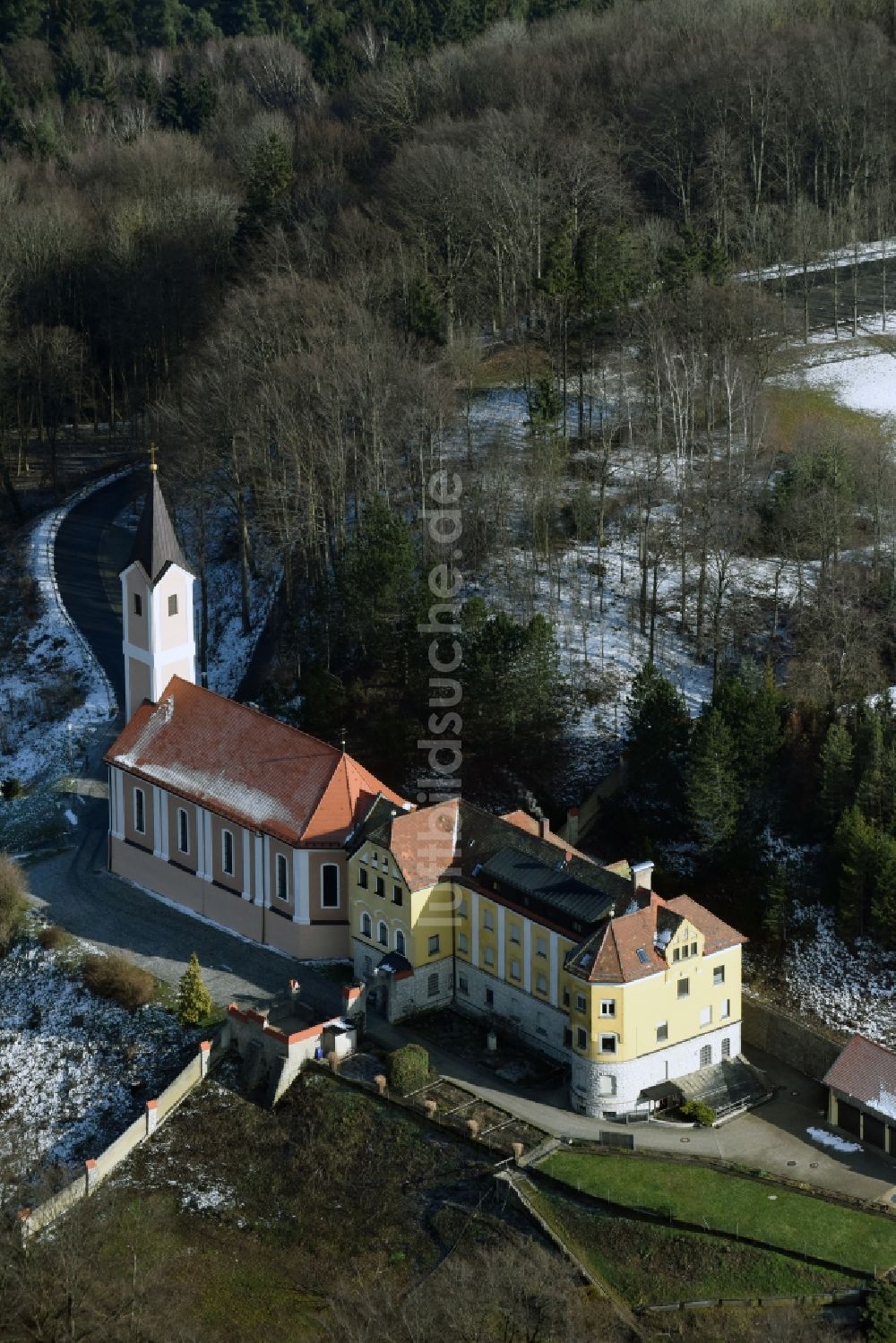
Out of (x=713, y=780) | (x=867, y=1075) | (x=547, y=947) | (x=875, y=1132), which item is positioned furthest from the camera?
(x=713, y=780)

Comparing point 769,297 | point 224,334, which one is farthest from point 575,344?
point 224,334

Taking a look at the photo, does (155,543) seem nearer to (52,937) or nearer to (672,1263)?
(52,937)

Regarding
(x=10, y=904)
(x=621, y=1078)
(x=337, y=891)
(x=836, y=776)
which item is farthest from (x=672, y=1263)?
(x=10, y=904)

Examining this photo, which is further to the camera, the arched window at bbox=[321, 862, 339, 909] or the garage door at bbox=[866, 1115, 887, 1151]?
the arched window at bbox=[321, 862, 339, 909]

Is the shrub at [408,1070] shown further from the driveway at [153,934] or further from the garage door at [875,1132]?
the garage door at [875,1132]

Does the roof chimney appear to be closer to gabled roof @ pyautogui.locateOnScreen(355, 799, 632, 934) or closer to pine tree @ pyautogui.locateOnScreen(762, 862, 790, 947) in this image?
gabled roof @ pyautogui.locateOnScreen(355, 799, 632, 934)

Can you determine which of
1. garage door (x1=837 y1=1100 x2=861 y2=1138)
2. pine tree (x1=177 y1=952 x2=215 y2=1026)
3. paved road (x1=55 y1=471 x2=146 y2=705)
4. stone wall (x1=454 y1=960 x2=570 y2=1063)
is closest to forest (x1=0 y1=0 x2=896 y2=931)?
paved road (x1=55 y1=471 x2=146 y2=705)

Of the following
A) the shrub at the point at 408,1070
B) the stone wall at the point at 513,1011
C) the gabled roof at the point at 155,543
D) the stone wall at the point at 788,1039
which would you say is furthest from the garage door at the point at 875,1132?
the gabled roof at the point at 155,543
